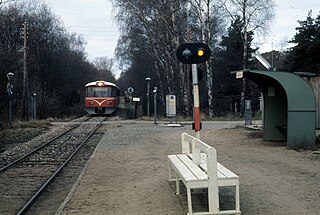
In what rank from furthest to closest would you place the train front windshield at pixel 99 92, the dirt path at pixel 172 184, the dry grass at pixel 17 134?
1. the train front windshield at pixel 99 92
2. the dry grass at pixel 17 134
3. the dirt path at pixel 172 184

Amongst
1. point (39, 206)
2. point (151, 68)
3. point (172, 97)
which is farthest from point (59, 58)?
point (39, 206)

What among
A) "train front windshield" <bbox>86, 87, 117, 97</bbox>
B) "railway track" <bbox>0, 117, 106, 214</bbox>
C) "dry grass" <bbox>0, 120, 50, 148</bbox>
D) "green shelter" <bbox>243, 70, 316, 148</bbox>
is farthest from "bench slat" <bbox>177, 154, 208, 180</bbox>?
"train front windshield" <bbox>86, 87, 117, 97</bbox>

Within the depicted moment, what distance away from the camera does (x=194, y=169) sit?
6977 mm

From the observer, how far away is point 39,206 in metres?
8.27

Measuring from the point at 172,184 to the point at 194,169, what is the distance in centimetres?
209

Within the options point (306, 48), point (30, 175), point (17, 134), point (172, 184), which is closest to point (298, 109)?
point (172, 184)

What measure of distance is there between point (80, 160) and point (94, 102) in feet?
94.4

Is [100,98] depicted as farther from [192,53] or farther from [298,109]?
[192,53]

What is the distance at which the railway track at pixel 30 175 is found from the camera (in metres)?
8.44

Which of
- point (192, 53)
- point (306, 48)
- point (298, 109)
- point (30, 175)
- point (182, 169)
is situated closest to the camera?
point (182, 169)

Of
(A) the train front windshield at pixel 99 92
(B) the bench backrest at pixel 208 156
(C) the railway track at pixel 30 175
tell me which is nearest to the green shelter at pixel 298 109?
(C) the railway track at pixel 30 175

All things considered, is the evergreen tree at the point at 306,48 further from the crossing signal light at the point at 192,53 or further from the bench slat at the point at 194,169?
the bench slat at the point at 194,169

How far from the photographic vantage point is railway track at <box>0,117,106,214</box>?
8.44 m

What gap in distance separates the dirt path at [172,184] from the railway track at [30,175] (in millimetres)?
812
